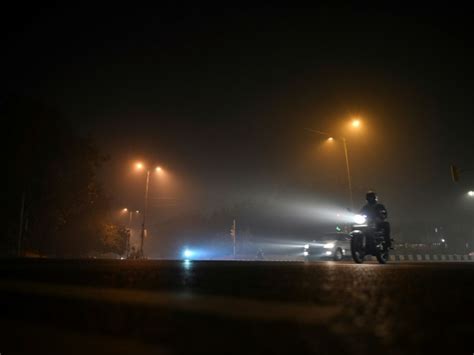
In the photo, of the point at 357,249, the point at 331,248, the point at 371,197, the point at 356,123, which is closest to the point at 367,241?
the point at 357,249

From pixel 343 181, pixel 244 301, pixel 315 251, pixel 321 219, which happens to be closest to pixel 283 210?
pixel 321 219

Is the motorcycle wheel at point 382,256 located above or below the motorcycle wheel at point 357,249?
below

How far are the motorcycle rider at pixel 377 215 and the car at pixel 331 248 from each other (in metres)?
11.9

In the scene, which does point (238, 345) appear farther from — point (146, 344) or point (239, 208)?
point (239, 208)

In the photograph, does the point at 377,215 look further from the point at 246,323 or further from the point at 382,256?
the point at 246,323

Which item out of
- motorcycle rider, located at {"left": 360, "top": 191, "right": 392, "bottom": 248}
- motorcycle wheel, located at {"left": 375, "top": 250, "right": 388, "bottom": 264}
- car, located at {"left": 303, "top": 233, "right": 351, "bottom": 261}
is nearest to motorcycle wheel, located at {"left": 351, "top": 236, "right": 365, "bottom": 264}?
motorcycle wheel, located at {"left": 375, "top": 250, "right": 388, "bottom": 264}

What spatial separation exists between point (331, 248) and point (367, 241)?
470 inches

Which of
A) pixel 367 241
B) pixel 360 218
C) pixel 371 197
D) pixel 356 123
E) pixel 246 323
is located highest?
pixel 356 123

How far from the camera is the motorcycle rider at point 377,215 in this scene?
9984 millimetres

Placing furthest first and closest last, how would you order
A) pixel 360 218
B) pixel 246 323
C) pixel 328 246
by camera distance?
pixel 328 246
pixel 360 218
pixel 246 323

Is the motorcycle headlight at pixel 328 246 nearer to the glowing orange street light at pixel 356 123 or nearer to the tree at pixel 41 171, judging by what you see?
the glowing orange street light at pixel 356 123

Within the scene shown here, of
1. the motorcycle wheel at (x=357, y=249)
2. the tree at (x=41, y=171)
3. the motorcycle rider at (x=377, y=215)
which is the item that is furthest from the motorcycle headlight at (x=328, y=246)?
the tree at (x=41, y=171)

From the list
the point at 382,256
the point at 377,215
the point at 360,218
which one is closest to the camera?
the point at 377,215

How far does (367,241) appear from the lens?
1008cm
